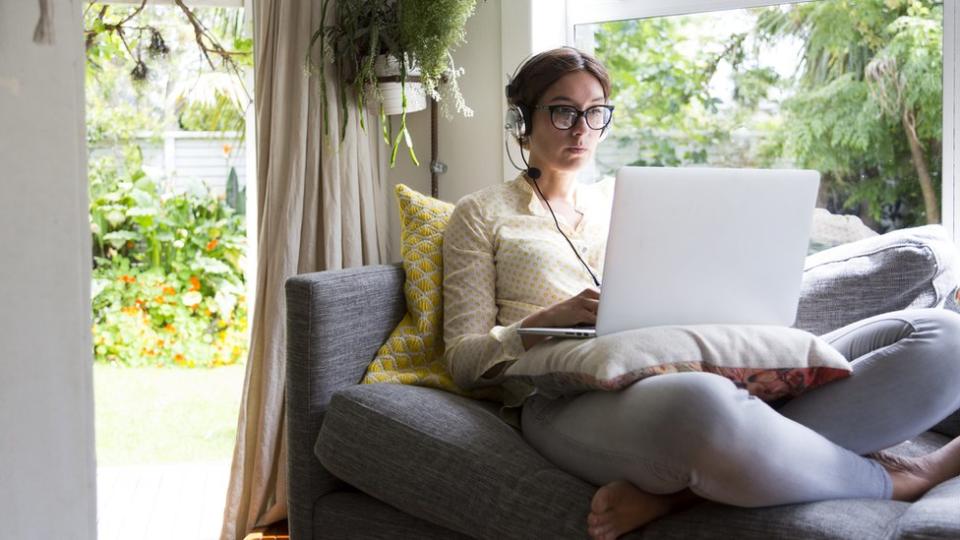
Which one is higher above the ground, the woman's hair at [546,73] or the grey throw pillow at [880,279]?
A: the woman's hair at [546,73]

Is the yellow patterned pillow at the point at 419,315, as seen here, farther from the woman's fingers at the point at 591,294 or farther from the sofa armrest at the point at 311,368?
the woman's fingers at the point at 591,294

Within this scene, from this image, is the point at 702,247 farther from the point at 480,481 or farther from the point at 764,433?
the point at 480,481

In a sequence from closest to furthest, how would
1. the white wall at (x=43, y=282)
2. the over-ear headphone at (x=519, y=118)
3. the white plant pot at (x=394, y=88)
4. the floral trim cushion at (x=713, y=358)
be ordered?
the white wall at (x=43, y=282)
the floral trim cushion at (x=713, y=358)
the over-ear headphone at (x=519, y=118)
the white plant pot at (x=394, y=88)

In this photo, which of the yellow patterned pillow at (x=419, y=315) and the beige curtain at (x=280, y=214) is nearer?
the yellow patterned pillow at (x=419, y=315)

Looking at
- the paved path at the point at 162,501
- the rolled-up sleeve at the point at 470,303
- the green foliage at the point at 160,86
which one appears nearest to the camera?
the rolled-up sleeve at the point at 470,303

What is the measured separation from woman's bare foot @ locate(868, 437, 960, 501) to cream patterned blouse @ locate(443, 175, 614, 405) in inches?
25.8

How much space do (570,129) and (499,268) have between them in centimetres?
32

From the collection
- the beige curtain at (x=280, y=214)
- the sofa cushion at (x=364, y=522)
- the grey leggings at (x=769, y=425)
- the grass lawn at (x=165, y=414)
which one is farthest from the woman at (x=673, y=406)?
the grass lawn at (x=165, y=414)

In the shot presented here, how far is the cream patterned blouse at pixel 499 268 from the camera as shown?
192 cm

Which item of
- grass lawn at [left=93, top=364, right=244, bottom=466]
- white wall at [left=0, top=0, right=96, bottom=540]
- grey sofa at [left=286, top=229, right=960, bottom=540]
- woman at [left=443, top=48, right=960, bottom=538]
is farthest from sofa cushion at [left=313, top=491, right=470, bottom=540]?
grass lawn at [left=93, top=364, right=244, bottom=466]

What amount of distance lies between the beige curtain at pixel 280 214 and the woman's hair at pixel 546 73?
0.66 metres

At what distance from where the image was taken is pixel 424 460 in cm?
166

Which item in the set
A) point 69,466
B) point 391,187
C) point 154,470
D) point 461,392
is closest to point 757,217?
point 461,392

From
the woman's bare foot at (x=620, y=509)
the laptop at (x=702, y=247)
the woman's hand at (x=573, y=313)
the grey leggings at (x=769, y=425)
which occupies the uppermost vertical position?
the laptop at (x=702, y=247)
